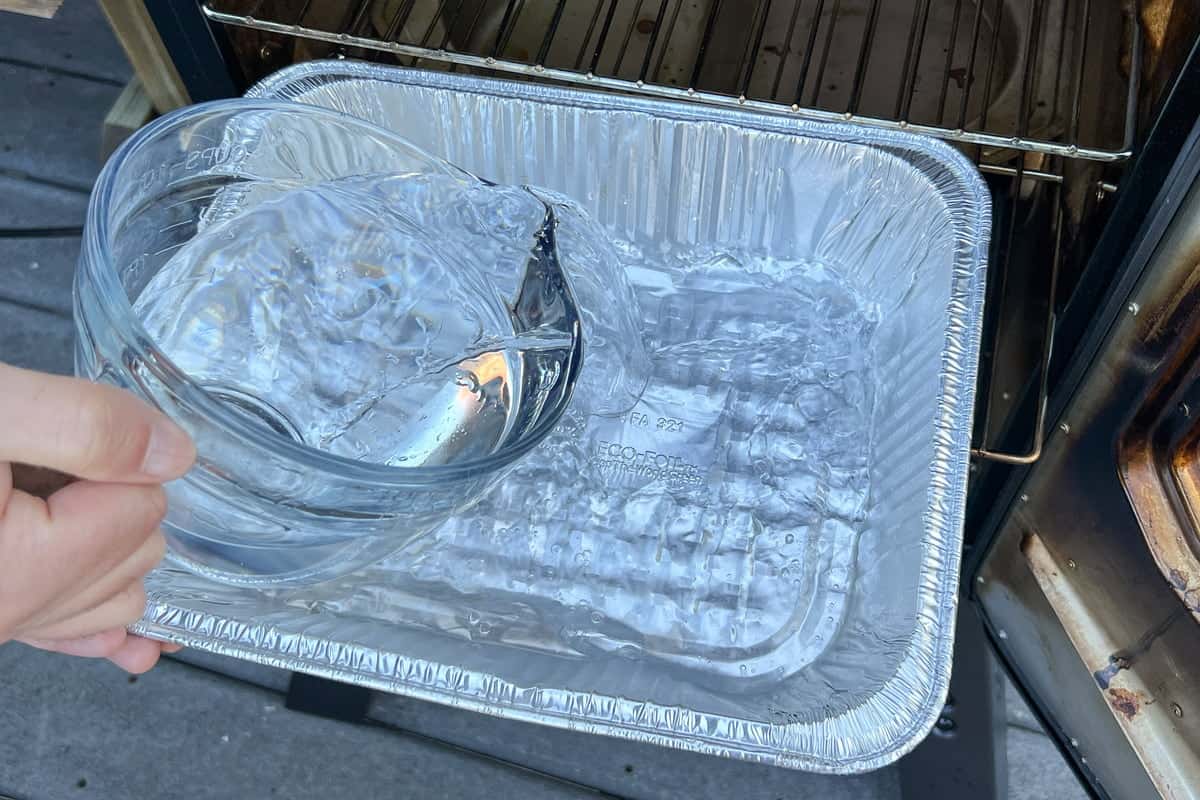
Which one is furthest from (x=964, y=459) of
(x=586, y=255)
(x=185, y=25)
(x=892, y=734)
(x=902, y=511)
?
(x=185, y=25)

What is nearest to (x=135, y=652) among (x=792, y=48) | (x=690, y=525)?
(x=690, y=525)

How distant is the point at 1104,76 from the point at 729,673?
0.51 metres

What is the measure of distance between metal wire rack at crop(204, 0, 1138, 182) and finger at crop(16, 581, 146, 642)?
43cm

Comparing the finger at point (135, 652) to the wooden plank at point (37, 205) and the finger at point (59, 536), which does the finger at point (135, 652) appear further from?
the wooden plank at point (37, 205)

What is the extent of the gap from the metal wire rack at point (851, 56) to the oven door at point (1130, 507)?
0.04 meters

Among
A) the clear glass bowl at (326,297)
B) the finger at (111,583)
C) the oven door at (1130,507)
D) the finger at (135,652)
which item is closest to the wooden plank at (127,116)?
the clear glass bowl at (326,297)

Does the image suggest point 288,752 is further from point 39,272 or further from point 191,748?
point 39,272

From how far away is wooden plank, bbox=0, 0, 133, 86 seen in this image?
1364mm

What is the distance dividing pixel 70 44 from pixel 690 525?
3.88ft

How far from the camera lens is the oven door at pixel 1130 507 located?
0.56 m

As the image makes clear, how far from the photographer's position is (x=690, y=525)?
2.15 feet

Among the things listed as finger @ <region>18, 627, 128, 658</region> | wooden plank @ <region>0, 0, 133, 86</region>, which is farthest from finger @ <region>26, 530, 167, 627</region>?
wooden plank @ <region>0, 0, 133, 86</region>

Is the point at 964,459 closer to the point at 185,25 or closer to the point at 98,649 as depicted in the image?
the point at 98,649

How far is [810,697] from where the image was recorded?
1.93ft
